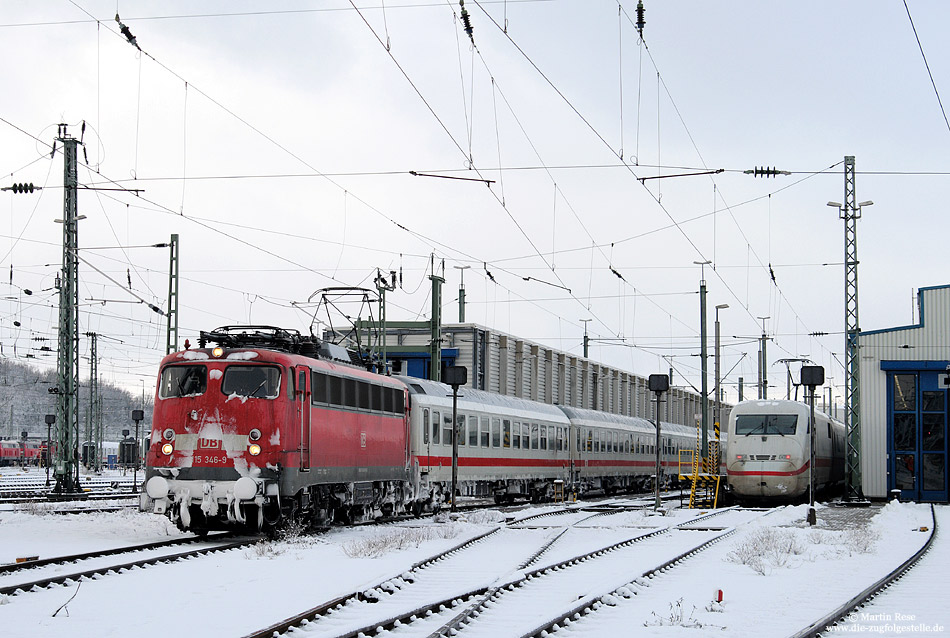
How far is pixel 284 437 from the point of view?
58.9ft

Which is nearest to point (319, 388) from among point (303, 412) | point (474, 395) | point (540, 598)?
point (303, 412)

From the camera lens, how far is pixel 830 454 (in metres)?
41.7

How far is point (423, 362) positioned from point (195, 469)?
134ft

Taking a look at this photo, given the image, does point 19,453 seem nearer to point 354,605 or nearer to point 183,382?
point 183,382

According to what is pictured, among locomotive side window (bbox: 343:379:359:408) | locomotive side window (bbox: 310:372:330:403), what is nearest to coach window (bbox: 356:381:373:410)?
locomotive side window (bbox: 343:379:359:408)

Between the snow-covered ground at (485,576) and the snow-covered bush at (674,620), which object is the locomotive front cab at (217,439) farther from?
the snow-covered bush at (674,620)

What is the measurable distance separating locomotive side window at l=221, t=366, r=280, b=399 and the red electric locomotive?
2cm

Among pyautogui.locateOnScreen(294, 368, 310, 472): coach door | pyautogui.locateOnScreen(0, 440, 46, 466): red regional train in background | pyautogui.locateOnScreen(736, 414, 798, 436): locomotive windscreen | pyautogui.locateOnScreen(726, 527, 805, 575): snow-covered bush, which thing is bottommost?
pyautogui.locateOnScreen(0, 440, 46, 466): red regional train in background

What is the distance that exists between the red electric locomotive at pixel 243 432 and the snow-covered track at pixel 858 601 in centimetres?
907

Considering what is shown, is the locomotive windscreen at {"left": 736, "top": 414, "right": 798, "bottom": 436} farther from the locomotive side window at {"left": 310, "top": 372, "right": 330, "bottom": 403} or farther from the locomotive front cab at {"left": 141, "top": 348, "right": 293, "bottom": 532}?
the locomotive front cab at {"left": 141, "top": 348, "right": 293, "bottom": 532}

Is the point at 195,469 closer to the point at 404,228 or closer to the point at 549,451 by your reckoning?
the point at 404,228

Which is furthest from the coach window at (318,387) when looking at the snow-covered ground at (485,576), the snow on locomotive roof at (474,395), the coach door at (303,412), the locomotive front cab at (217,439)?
the snow on locomotive roof at (474,395)

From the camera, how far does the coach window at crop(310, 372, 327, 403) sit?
19.2 metres

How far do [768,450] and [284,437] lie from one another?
19024mm
